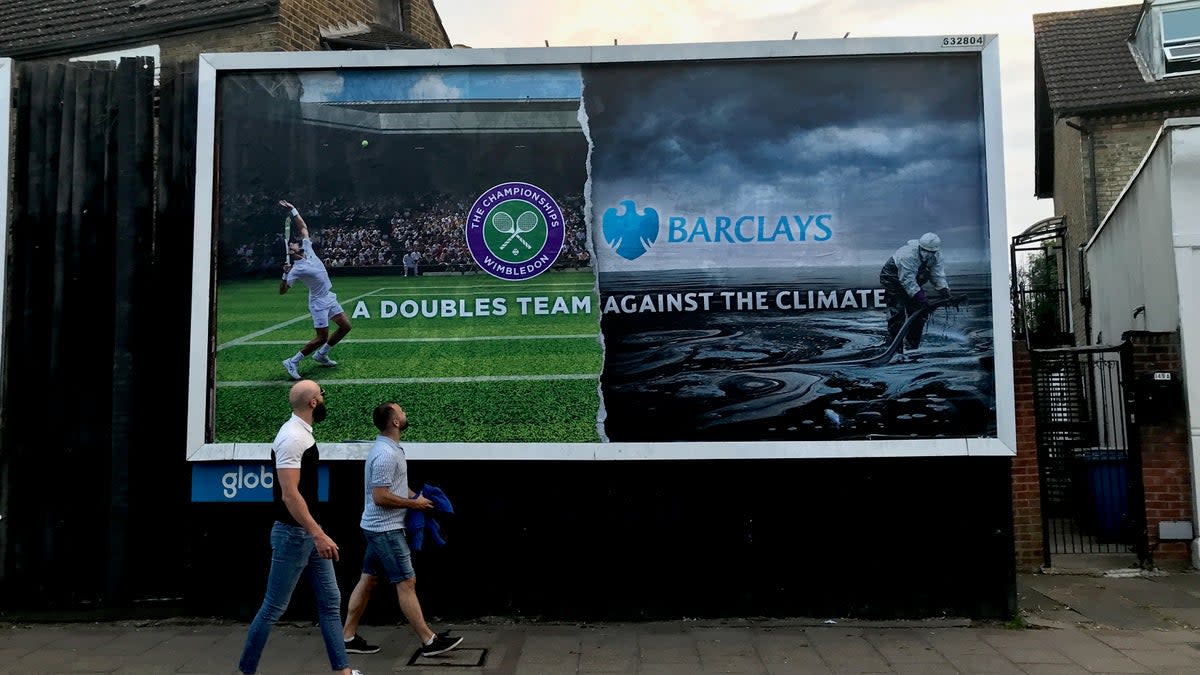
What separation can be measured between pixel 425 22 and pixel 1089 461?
45.3ft

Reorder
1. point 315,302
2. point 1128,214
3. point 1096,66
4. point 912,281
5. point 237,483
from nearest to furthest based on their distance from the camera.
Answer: point 912,281 → point 237,483 → point 315,302 → point 1128,214 → point 1096,66

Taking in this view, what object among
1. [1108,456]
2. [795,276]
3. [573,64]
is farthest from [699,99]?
[1108,456]

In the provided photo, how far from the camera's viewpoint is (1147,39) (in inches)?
672

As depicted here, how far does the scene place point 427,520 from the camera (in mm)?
6598

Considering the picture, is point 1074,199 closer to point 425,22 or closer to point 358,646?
point 425,22

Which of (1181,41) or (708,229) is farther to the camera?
(1181,41)

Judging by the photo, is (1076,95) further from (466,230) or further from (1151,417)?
(466,230)

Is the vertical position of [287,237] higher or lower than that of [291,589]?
higher

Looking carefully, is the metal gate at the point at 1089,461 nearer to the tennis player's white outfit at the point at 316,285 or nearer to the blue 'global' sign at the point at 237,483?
the tennis player's white outfit at the point at 316,285

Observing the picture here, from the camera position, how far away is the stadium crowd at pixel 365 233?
7.52m

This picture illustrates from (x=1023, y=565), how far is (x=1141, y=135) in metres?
11.4

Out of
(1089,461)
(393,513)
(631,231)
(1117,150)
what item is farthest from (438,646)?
(1117,150)

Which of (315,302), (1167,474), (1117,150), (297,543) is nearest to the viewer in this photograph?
(297,543)

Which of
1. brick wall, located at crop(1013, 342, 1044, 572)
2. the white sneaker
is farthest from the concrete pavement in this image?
the white sneaker
